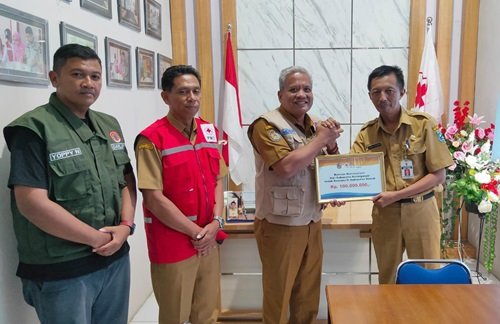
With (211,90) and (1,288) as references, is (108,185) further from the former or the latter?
(211,90)

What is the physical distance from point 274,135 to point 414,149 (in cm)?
79

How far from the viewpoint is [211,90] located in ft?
14.1

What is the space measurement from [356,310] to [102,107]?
1795 mm

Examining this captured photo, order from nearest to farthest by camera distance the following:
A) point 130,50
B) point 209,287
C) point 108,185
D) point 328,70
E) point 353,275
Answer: point 108,185
point 209,287
point 353,275
point 130,50
point 328,70

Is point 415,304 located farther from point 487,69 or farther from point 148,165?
point 487,69

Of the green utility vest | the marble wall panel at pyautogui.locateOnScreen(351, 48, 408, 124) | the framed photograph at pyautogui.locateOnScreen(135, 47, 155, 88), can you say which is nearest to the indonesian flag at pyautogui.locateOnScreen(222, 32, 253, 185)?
the framed photograph at pyautogui.locateOnScreen(135, 47, 155, 88)

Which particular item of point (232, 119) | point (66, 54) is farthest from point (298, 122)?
point (232, 119)

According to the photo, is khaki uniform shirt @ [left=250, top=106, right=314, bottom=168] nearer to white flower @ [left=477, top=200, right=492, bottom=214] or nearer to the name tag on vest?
the name tag on vest

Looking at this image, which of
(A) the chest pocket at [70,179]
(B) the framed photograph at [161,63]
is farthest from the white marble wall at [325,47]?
(A) the chest pocket at [70,179]

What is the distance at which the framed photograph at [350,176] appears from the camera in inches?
83.1

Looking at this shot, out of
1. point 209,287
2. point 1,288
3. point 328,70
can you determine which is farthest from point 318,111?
point 1,288

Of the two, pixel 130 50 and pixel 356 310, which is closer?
pixel 356 310

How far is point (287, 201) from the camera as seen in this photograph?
207 centimetres

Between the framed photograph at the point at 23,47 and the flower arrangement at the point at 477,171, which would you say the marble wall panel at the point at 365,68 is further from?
the framed photograph at the point at 23,47
